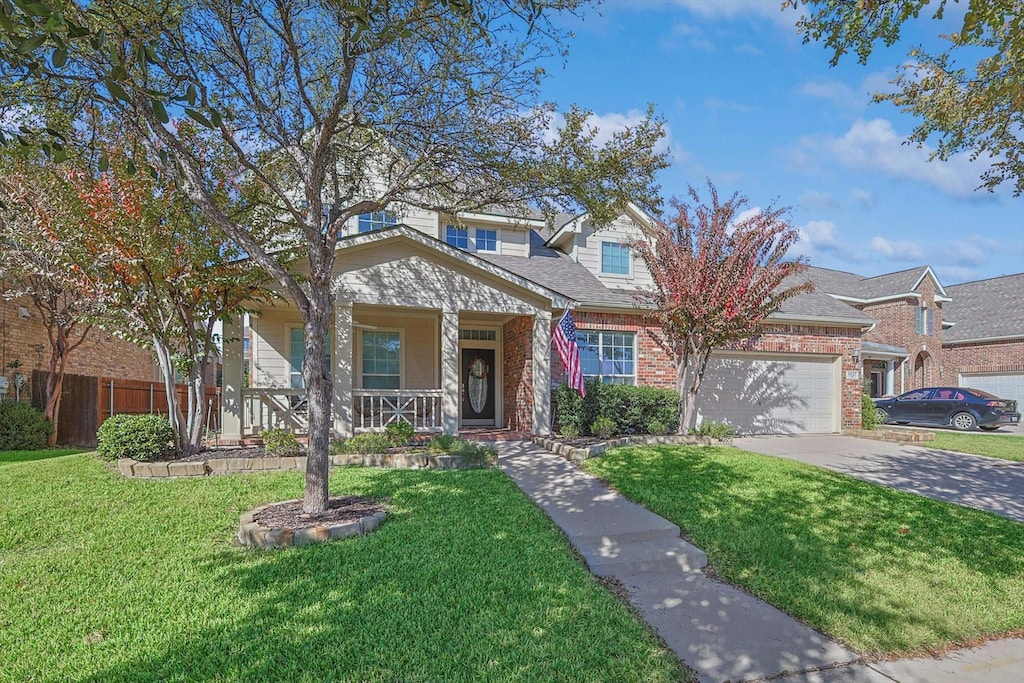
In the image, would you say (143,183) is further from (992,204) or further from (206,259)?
(992,204)

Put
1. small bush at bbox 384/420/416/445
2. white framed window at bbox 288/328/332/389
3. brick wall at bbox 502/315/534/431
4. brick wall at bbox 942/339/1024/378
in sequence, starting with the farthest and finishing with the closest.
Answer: brick wall at bbox 942/339/1024/378
white framed window at bbox 288/328/332/389
brick wall at bbox 502/315/534/431
small bush at bbox 384/420/416/445

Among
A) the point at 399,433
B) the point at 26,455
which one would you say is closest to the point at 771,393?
the point at 399,433

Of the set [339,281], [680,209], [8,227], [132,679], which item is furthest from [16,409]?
[680,209]

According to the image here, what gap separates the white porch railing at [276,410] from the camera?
1029 centimetres

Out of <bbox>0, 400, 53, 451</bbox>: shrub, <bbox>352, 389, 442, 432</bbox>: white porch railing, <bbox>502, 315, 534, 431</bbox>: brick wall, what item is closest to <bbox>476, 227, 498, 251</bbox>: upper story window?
<bbox>502, 315, 534, 431</bbox>: brick wall

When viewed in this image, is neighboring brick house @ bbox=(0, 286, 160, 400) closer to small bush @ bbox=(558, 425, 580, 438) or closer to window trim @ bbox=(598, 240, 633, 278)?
small bush @ bbox=(558, 425, 580, 438)

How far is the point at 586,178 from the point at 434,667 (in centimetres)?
603

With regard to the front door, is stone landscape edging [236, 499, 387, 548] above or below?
below

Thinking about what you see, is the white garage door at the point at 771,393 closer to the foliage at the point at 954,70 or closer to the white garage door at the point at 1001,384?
the foliage at the point at 954,70

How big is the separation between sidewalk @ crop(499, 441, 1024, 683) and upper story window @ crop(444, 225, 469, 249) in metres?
9.37

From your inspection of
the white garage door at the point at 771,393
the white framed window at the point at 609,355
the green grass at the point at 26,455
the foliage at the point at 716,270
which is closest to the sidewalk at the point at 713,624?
the foliage at the point at 716,270

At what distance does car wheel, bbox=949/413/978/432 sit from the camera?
56.6 feet

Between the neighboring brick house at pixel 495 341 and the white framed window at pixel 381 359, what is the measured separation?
1.0 inches

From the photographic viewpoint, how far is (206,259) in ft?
26.2
